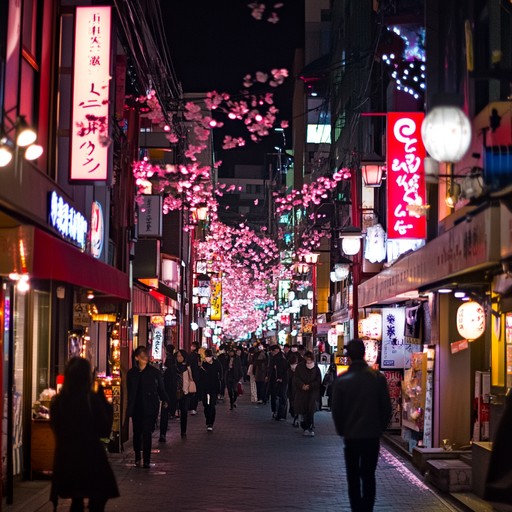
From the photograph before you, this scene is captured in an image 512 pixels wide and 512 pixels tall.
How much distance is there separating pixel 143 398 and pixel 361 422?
22.6ft

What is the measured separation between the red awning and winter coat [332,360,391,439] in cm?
377

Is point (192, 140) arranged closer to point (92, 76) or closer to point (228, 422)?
point (228, 422)

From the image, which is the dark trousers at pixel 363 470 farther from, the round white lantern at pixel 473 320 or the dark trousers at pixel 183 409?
the dark trousers at pixel 183 409

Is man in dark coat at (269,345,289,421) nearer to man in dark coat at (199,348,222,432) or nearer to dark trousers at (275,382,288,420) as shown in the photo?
dark trousers at (275,382,288,420)

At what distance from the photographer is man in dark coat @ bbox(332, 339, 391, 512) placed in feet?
36.1

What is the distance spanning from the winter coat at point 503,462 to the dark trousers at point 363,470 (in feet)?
7.37

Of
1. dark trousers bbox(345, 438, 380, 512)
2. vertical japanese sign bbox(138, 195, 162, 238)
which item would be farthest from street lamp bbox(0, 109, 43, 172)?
vertical japanese sign bbox(138, 195, 162, 238)

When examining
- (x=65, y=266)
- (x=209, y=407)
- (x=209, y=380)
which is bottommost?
(x=209, y=407)

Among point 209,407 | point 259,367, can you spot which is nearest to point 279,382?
point 209,407

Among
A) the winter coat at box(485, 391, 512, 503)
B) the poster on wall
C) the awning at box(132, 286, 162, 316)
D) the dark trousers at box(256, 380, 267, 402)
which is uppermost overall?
the awning at box(132, 286, 162, 316)

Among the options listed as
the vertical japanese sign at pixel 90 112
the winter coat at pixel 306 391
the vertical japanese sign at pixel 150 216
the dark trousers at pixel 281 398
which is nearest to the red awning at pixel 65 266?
the vertical japanese sign at pixel 90 112

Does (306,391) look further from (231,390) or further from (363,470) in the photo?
(363,470)

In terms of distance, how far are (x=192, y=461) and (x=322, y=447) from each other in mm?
4139

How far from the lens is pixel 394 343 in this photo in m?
24.3
